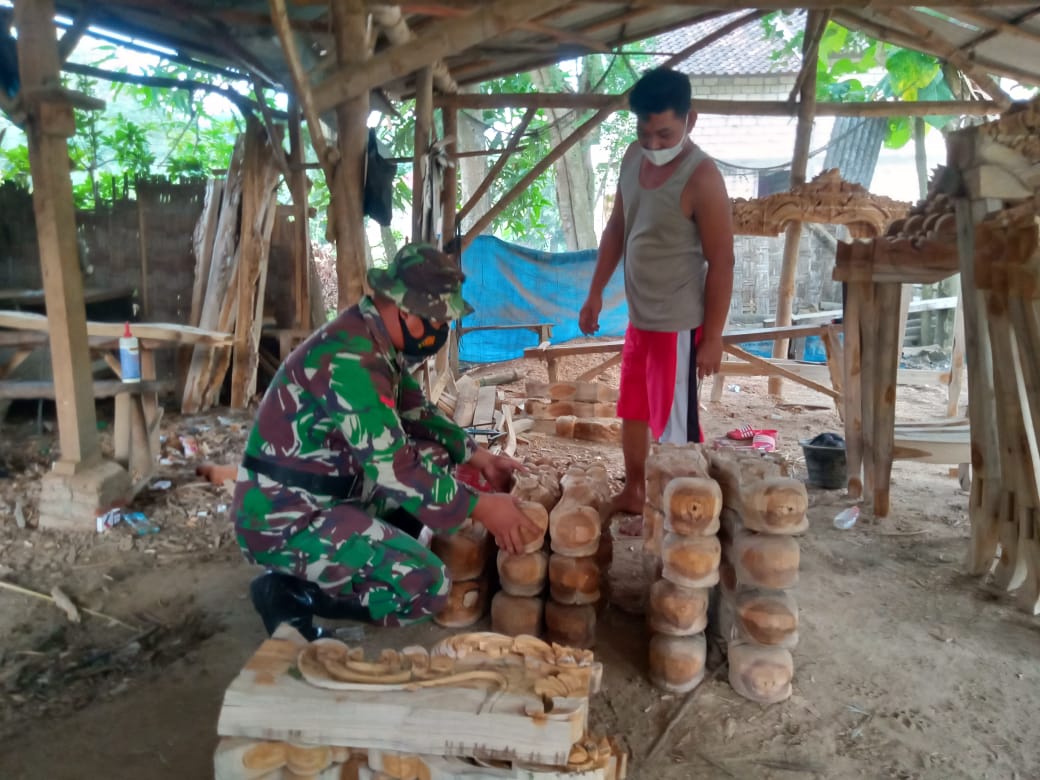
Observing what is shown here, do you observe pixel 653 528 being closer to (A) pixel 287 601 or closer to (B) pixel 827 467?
(A) pixel 287 601

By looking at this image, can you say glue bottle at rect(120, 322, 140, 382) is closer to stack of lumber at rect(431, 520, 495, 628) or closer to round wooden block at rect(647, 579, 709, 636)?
stack of lumber at rect(431, 520, 495, 628)

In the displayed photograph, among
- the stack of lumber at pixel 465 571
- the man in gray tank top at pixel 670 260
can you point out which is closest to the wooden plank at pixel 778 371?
the man in gray tank top at pixel 670 260

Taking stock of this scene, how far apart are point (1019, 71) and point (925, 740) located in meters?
6.58

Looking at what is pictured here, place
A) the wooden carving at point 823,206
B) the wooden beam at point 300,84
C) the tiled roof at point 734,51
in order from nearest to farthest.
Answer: the wooden beam at point 300,84 → the wooden carving at point 823,206 → the tiled roof at point 734,51

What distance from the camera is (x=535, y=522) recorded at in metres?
2.36

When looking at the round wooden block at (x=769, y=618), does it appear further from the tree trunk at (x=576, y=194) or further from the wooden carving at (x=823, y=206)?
the tree trunk at (x=576, y=194)

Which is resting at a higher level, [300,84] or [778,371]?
[300,84]

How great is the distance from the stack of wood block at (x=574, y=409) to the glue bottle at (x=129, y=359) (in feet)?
10.3

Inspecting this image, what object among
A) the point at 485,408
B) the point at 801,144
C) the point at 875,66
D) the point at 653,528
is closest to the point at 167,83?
the point at 485,408

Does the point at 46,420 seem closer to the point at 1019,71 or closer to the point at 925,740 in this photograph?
the point at 925,740

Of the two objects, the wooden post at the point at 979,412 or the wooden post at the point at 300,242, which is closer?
the wooden post at the point at 979,412

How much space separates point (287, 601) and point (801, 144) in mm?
6487

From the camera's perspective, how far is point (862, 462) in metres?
4.14

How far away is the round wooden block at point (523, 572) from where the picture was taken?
2.41 m
